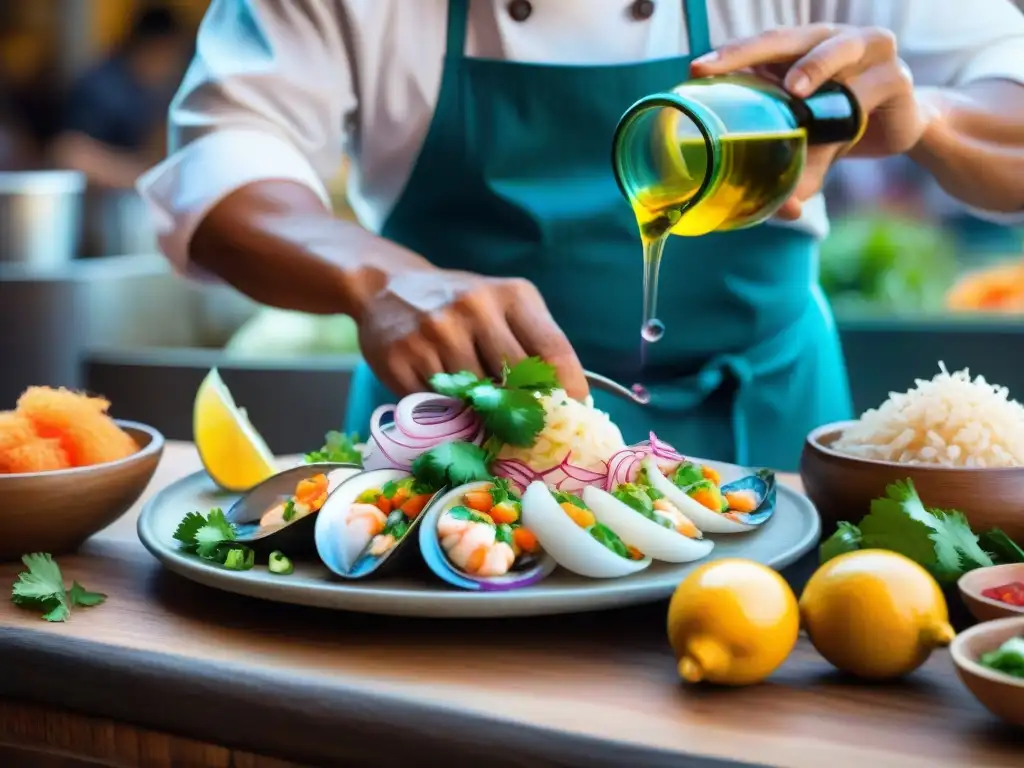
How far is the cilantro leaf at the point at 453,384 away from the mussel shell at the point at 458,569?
7.6 inches

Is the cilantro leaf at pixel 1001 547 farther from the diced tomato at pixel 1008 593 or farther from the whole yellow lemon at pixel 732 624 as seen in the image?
the whole yellow lemon at pixel 732 624

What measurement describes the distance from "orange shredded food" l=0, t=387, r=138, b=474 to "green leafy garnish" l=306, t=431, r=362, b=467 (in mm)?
215

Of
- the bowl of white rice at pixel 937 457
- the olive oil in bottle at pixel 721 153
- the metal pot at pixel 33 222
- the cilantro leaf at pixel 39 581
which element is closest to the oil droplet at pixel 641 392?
the olive oil in bottle at pixel 721 153

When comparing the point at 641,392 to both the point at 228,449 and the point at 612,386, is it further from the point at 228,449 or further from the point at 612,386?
the point at 228,449

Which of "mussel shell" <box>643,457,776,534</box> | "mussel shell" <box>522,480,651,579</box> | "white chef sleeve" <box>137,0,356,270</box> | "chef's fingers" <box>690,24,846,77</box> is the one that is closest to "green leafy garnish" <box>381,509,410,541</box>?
"mussel shell" <box>522,480,651,579</box>

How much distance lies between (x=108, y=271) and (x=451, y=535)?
9.84ft

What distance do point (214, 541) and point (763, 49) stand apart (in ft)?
2.67

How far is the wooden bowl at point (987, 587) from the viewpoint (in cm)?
90

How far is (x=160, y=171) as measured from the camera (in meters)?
1.72

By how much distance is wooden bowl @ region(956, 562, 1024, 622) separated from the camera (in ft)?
2.97

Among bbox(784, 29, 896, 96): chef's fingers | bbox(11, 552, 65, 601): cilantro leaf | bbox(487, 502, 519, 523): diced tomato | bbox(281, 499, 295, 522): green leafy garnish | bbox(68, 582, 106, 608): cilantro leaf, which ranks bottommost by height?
bbox(68, 582, 106, 608): cilantro leaf

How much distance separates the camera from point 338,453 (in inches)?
55.5

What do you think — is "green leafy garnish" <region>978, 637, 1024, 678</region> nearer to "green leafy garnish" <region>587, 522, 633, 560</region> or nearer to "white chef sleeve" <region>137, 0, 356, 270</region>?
"green leafy garnish" <region>587, 522, 633, 560</region>

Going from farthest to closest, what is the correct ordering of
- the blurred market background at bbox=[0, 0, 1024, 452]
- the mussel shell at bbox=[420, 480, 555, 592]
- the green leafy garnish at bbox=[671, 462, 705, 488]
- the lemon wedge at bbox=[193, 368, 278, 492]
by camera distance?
the blurred market background at bbox=[0, 0, 1024, 452] → the lemon wedge at bbox=[193, 368, 278, 492] → the green leafy garnish at bbox=[671, 462, 705, 488] → the mussel shell at bbox=[420, 480, 555, 592]
